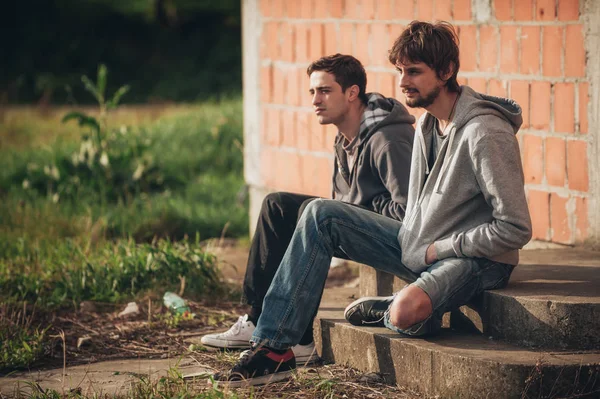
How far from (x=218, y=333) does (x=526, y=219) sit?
194 centimetres

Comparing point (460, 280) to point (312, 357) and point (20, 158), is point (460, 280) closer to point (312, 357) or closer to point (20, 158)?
point (312, 357)

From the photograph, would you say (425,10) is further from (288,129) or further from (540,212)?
(288,129)

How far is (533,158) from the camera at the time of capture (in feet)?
17.1

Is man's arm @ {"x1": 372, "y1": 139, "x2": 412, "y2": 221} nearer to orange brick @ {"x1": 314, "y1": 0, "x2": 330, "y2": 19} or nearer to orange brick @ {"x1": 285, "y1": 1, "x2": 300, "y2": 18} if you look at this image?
orange brick @ {"x1": 314, "y1": 0, "x2": 330, "y2": 19}

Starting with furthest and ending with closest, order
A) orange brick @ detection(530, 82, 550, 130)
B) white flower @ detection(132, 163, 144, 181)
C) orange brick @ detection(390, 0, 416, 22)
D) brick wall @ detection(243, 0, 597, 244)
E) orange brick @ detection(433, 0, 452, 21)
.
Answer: white flower @ detection(132, 163, 144, 181)
orange brick @ detection(390, 0, 416, 22)
orange brick @ detection(433, 0, 452, 21)
orange brick @ detection(530, 82, 550, 130)
brick wall @ detection(243, 0, 597, 244)

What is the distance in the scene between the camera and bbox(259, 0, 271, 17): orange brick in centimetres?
735

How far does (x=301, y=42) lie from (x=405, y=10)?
1190mm

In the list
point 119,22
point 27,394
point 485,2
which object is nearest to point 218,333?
point 27,394

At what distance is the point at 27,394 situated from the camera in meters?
4.20

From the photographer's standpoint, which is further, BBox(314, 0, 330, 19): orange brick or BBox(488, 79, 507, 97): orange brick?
BBox(314, 0, 330, 19): orange brick

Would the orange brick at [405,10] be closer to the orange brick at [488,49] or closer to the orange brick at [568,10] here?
the orange brick at [488,49]

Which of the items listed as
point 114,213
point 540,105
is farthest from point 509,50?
point 114,213

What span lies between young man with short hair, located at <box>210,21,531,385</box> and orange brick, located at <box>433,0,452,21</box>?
1.66 m

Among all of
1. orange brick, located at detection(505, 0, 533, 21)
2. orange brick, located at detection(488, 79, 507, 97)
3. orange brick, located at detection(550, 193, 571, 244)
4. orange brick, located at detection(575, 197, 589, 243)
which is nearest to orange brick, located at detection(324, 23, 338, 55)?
orange brick, located at detection(488, 79, 507, 97)
